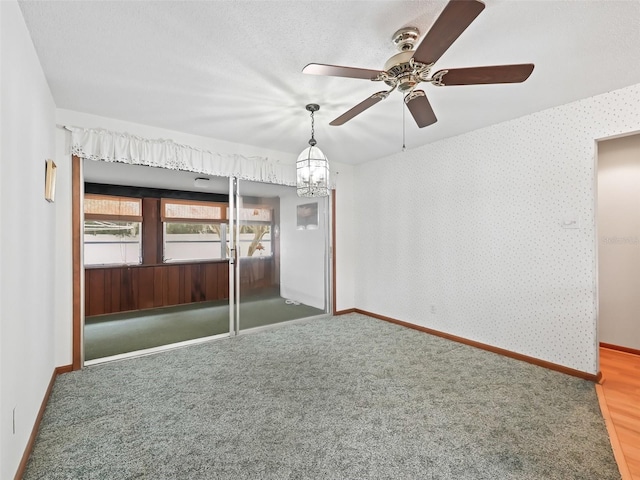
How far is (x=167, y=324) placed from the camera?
15.5ft

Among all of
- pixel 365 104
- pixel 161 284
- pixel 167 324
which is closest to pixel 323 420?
pixel 365 104

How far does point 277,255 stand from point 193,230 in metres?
3.14

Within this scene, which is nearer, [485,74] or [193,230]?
[485,74]

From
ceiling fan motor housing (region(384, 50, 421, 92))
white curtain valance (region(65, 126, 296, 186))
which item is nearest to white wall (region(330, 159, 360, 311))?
white curtain valance (region(65, 126, 296, 186))

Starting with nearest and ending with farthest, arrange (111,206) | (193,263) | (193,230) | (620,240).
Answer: (620,240), (111,206), (193,263), (193,230)

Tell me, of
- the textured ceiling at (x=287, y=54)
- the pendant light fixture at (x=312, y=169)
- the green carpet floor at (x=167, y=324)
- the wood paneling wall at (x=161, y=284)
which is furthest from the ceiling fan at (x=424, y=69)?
the green carpet floor at (x=167, y=324)

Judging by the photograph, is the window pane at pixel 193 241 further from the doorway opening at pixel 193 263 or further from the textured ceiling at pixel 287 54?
the textured ceiling at pixel 287 54

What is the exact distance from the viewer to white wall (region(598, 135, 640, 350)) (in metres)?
3.42

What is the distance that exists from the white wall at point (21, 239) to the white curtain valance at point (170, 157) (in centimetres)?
59

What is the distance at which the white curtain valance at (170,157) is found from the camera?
10.1 feet

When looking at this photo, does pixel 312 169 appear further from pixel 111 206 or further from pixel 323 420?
pixel 111 206

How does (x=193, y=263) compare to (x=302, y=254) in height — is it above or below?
below

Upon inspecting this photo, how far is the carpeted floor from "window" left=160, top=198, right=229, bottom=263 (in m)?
3.64

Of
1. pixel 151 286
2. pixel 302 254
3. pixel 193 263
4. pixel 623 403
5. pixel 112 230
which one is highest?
pixel 112 230
